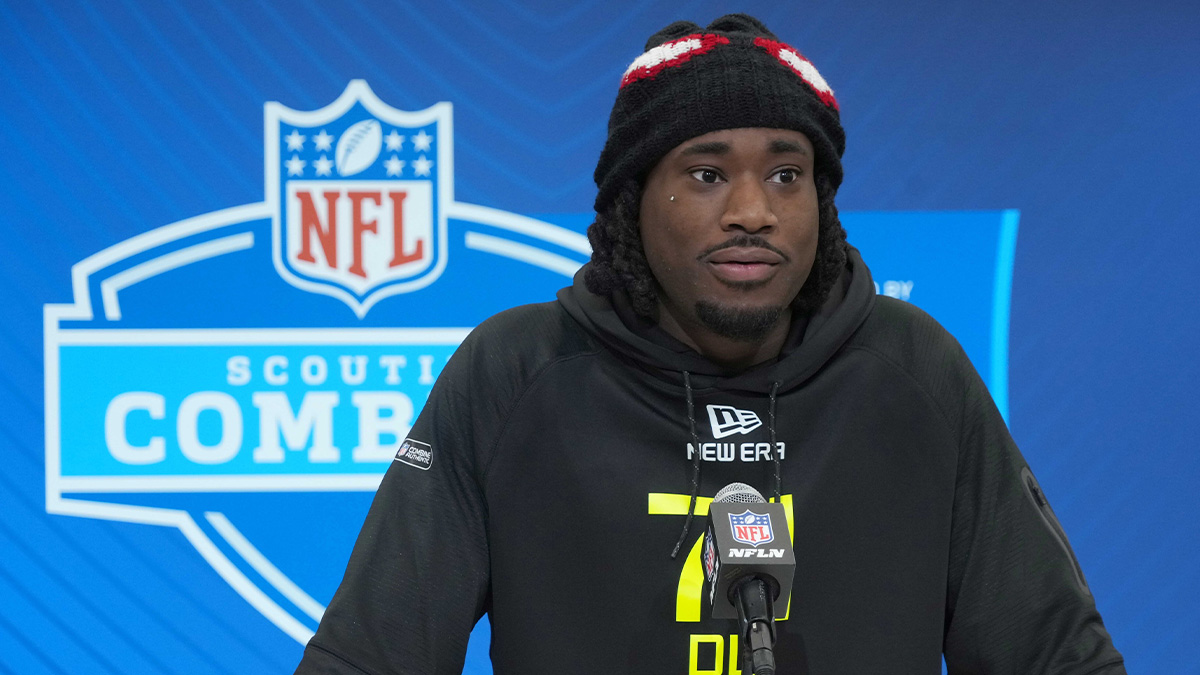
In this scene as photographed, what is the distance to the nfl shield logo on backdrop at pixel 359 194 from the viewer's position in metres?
1.87

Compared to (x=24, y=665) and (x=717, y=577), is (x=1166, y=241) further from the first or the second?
(x=24, y=665)

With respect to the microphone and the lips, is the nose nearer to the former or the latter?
the lips

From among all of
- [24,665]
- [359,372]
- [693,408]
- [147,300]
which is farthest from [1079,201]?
[24,665]

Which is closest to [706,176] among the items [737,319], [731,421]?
[737,319]

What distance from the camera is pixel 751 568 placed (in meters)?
0.75

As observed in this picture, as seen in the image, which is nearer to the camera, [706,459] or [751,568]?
[751,568]

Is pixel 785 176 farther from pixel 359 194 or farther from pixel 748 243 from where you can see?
pixel 359 194

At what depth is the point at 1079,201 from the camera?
1.94 meters

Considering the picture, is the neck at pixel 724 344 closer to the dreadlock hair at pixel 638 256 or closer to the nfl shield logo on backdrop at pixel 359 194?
the dreadlock hair at pixel 638 256

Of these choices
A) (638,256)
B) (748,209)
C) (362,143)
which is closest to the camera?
(748,209)

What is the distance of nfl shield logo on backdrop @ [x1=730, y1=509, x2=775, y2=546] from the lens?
768 mm

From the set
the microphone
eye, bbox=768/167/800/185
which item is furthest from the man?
the microphone

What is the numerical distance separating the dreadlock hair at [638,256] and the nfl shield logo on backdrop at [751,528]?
0.33 metres

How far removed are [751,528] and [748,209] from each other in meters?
0.32
